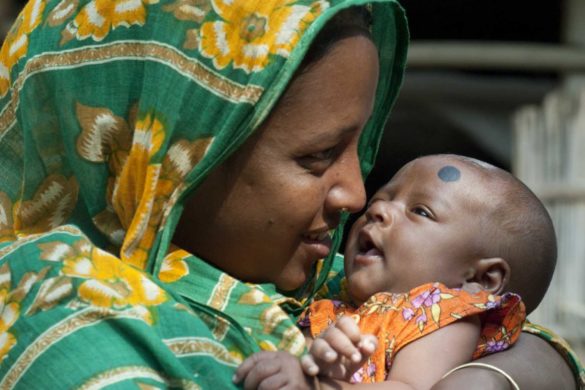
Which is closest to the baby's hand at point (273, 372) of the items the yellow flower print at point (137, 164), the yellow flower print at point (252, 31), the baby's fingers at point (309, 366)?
the baby's fingers at point (309, 366)

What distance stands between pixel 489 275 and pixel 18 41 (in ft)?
3.73

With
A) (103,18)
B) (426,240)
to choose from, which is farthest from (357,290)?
(103,18)

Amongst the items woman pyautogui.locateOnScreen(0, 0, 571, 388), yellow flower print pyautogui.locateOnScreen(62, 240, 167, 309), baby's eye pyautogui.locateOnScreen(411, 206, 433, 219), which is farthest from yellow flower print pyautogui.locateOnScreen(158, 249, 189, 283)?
baby's eye pyautogui.locateOnScreen(411, 206, 433, 219)

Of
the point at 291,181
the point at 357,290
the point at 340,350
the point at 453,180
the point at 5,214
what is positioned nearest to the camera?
the point at 340,350

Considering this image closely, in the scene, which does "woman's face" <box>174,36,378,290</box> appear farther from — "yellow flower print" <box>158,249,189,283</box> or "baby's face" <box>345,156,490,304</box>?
"baby's face" <box>345,156,490,304</box>

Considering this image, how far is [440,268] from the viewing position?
309 cm

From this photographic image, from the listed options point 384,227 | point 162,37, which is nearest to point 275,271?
point 384,227

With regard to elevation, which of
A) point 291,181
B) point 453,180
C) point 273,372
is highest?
point 291,181

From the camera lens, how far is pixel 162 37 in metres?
2.73

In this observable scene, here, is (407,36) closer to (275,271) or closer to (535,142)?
(275,271)

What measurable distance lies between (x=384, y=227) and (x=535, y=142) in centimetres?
618

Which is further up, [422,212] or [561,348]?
[422,212]

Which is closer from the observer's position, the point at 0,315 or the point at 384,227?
the point at 0,315

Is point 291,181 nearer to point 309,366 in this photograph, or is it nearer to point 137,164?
point 137,164
